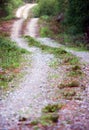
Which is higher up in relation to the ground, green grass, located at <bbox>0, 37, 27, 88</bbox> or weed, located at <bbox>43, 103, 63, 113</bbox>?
weed, located at <bbox>43, 103, 63, 113</bbox>

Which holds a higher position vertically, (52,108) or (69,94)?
(52,108)

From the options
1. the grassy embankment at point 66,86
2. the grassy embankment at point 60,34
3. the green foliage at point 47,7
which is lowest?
the grassy embankment at point 60,34

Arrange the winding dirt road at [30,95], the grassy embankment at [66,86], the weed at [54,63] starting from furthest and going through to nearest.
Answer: the weed at [54,63]
the winding dirt road at [30,95]
the grassy embankment at [66,86]

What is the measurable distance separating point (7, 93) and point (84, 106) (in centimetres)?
341

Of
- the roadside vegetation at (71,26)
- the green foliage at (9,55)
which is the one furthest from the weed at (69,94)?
the roadside vegetation at (71,26)

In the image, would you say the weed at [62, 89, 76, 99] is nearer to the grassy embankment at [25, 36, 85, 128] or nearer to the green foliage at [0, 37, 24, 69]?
the grassy embankment at [25, 36, 85, 128]

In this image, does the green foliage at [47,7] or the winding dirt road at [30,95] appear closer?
the winding dirt road at [30,95]

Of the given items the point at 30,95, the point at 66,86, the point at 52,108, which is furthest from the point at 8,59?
the point at 52,108

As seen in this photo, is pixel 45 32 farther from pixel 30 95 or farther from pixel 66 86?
pixel 30 95

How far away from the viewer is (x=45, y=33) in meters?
35.3

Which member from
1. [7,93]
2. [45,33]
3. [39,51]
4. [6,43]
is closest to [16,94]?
[7,93]

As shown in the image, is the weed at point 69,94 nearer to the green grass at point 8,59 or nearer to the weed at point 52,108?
the weed at point 52,108

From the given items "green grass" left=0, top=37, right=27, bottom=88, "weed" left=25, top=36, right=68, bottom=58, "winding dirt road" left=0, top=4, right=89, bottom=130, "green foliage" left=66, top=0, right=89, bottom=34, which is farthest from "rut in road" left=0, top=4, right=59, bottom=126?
"green foliage" left=66, top=0, right=89, bottom=34

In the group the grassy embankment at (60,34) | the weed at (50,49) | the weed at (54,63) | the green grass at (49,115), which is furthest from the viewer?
the grassy embankment at (60,34)
